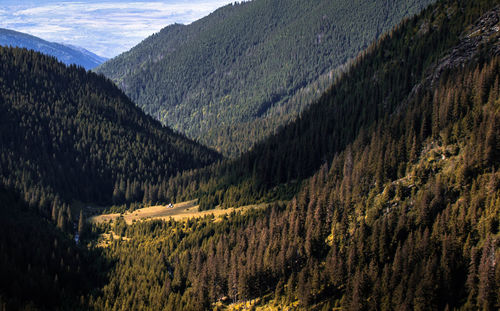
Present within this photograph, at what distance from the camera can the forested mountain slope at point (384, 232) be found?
10288 centimetres

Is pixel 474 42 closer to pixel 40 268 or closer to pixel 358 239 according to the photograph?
pixel 358 239

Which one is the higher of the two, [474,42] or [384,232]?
[474,42]

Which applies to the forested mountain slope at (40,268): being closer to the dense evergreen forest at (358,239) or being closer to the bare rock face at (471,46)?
the dense evergreen forest at (358,239)

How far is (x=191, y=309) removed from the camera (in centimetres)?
12300

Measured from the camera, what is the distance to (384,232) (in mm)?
116938

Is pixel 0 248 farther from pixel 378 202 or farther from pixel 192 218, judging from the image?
pixel 378 202

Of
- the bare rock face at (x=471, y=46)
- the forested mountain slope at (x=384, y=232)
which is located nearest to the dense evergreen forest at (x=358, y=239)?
the forested mountain slope at (x=384, y=232)

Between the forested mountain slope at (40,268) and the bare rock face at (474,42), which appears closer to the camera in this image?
the forested mountain slope at (40,268)

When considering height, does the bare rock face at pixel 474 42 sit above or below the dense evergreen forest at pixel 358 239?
above

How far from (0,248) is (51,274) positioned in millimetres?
16062

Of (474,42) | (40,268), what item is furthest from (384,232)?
(40,268)

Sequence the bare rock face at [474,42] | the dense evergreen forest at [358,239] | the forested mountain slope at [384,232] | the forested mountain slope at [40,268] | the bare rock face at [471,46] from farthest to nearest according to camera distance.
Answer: the bare rock face at [474,42] → the bare rock face at [471,46] → the forested mountain slope at [40,268] → the dense evergreen forest at [358,239] → the forested mountain slope at [384,232]

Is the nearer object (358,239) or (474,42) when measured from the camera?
(358,239)

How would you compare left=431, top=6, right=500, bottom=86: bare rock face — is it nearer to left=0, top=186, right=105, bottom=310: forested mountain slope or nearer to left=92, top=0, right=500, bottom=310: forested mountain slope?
left=92, top=0, right=500, bottom=310: forested mountain slope
